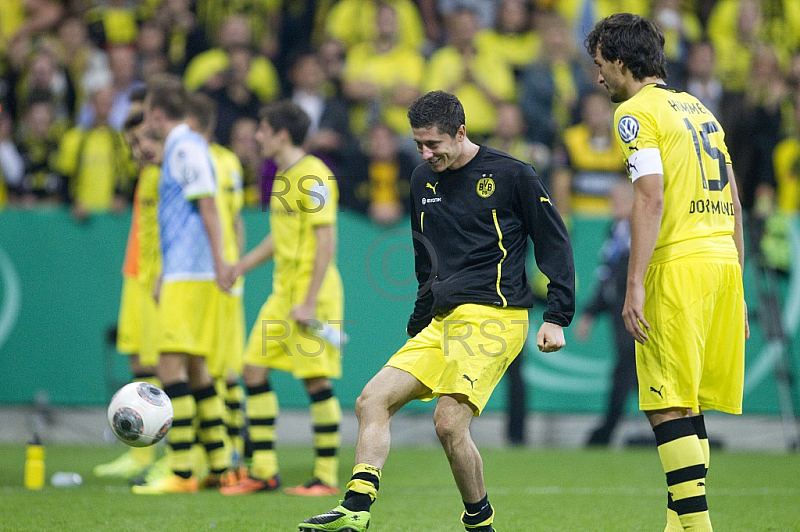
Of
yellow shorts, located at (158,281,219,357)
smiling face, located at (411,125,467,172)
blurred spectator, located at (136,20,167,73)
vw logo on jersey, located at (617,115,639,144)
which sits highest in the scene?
blurred spectator, located at (136,20,167,73)

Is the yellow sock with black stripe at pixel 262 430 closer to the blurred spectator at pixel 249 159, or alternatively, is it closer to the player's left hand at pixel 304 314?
the player's left hand at pixel 304 314

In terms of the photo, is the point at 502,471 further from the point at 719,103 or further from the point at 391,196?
the point at 719,103

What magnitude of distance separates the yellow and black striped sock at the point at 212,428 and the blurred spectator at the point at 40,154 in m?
4.60

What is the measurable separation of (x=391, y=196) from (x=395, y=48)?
255cm

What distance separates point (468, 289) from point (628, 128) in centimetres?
106

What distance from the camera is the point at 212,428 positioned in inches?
289

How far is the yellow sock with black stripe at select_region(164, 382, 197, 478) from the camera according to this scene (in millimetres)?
7102

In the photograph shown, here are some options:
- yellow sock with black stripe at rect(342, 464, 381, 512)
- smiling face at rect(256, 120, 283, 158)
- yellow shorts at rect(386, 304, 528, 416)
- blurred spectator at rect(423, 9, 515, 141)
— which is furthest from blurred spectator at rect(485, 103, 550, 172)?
yellow sock with black stripe at rect(342, 464, 381, 512)

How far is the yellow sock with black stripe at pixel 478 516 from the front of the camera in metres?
4.77

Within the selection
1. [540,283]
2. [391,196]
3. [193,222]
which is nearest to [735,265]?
[193,222]

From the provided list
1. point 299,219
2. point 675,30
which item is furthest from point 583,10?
point 299,219

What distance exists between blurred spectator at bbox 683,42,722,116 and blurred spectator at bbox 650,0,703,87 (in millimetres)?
317

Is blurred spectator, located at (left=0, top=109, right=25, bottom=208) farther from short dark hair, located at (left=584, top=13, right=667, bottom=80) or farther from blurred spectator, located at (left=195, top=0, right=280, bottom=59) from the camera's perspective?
short dark hair, located at (left=584, top=13, right=667, bottom=80)

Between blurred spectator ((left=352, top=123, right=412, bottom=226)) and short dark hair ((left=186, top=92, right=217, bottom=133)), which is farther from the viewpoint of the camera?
blurred spectator ((left=352, top=123, right=412, bottom=226))
